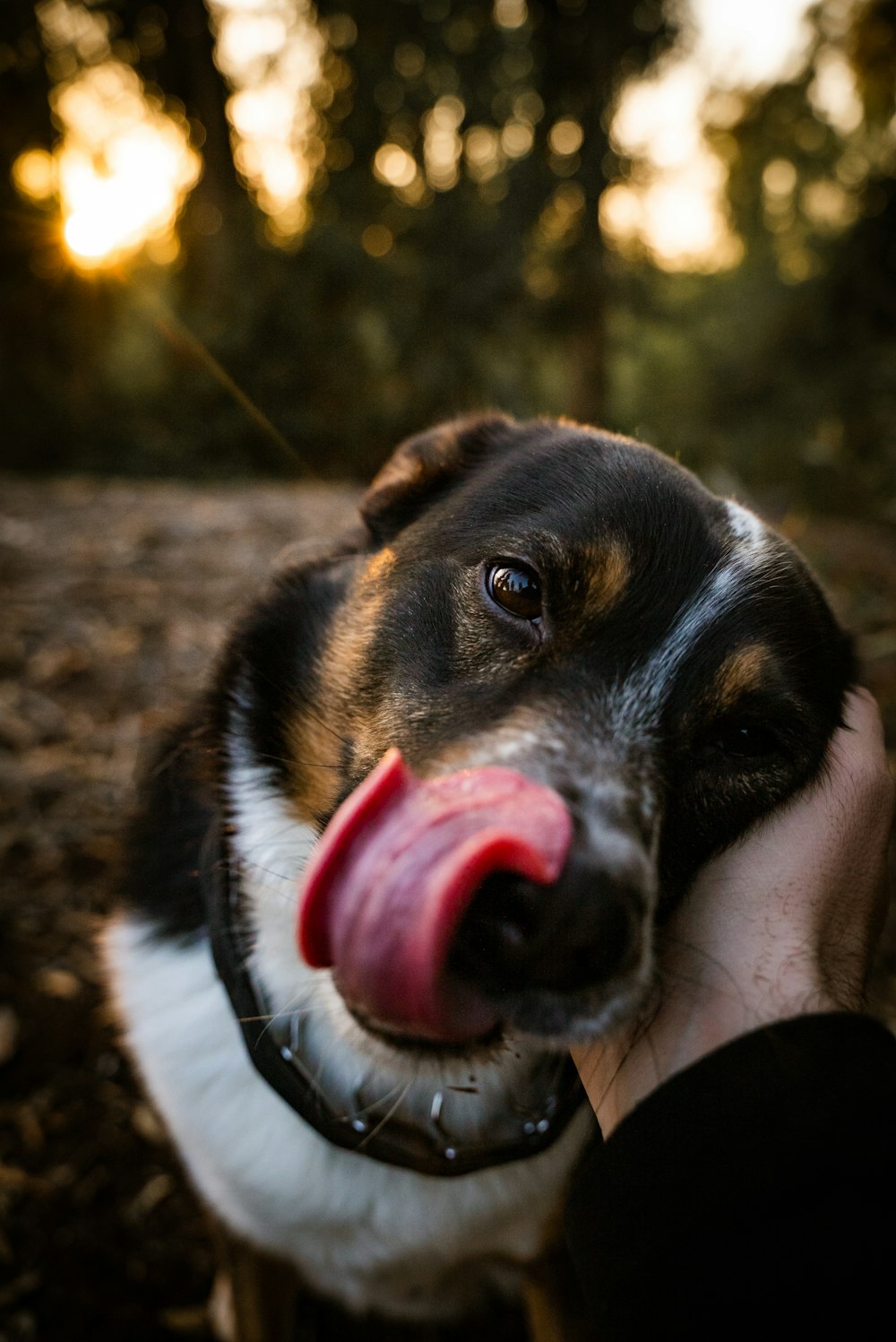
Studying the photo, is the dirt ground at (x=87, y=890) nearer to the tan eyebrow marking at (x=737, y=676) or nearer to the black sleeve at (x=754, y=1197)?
the tan eyebrow marking at (x=737, y=676)

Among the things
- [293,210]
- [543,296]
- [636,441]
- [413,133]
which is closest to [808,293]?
[543,296]

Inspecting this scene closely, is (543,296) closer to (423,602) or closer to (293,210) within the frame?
(293,210)

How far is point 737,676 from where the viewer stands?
4.66 ft

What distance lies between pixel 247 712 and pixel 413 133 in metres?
12.2

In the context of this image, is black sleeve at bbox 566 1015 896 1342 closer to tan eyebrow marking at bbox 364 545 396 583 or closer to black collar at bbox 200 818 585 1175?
black collar at bbox 200 818 585 1175

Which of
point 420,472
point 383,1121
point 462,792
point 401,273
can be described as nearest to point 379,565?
point 420,472

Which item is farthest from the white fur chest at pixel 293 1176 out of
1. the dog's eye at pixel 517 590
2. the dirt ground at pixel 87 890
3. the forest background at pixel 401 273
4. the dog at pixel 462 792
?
the forest background at pixel 401 273

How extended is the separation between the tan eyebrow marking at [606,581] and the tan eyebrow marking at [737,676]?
0.74ft

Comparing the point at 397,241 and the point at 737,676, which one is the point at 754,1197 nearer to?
the point at 737,676

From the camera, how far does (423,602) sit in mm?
1576

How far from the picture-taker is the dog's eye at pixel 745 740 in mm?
1457

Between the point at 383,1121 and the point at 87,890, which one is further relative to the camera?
the point at 87,890

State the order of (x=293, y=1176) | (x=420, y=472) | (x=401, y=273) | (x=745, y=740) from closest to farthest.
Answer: (x=745, y=740) < (x=293, y=1176) < (x=420, y=472) < (x=401, y=273)

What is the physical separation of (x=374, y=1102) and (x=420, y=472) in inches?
53.1
